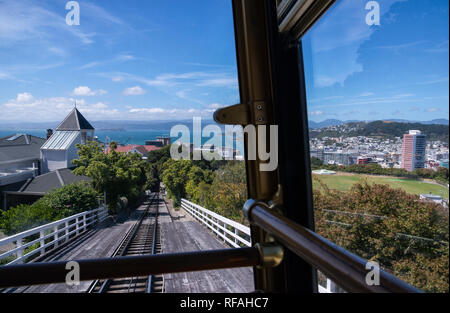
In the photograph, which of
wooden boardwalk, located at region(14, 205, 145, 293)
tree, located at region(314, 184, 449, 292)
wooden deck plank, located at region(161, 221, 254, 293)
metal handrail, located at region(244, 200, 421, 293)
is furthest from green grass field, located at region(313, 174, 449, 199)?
wooden boardwalk, located at region(14, 205, 145, 293)

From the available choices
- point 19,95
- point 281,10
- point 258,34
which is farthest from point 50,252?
point 281,10

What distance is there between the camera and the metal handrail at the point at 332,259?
1.42ft

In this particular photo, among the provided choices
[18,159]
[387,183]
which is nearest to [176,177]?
[18,159]

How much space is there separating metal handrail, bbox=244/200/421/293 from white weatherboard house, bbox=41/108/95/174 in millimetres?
1124

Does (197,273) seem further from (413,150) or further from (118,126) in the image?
(413,150)

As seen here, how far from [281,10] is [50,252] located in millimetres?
1487

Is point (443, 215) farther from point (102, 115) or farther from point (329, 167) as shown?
point (102, 115)

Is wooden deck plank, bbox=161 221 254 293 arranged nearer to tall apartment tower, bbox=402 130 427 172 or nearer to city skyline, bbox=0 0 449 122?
city skyline, bbox=0 0 449 122

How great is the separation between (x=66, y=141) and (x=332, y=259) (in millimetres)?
1397

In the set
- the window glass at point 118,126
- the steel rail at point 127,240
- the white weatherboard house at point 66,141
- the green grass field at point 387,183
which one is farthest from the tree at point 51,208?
the green grass field at point 387,183

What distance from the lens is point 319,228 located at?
1260 millimetres

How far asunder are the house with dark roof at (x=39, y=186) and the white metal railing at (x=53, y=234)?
15 cm

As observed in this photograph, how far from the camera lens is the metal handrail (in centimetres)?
43

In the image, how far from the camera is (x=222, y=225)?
5.53ft
